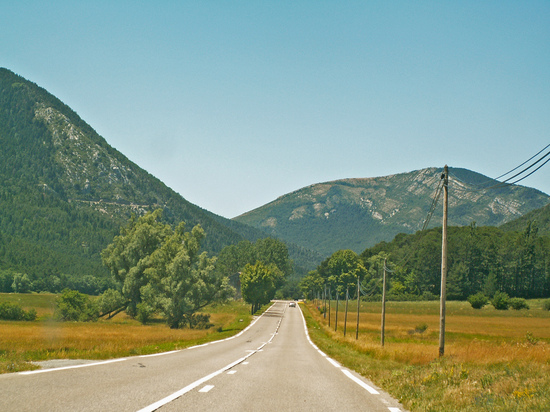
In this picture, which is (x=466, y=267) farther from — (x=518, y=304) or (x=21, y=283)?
(x=21, y=283)

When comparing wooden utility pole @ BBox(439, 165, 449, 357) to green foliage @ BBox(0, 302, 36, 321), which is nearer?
wooden utility pole @ BBox(439, 165, 449, 357)

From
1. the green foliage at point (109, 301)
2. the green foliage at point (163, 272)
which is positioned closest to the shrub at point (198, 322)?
the green foliage at point (163, 272)

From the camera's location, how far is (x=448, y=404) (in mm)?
9602

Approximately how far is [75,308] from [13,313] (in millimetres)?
8734

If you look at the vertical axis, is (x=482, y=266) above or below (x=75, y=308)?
above

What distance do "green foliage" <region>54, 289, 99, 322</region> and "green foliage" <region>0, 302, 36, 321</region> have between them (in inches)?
142

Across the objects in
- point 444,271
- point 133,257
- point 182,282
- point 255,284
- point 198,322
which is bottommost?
point 198,322

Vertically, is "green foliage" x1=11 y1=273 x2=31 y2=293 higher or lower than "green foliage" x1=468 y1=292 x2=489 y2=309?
lower

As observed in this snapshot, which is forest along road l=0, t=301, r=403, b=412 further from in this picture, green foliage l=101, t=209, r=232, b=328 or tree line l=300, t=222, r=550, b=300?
tree line l=300, t=222, r=550, b=300

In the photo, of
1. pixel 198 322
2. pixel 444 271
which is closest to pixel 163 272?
pixel 198 322

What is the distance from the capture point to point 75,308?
259ft

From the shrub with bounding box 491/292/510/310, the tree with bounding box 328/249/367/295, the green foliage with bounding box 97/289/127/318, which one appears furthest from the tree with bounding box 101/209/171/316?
the tree with bounding box 328/249/367/295

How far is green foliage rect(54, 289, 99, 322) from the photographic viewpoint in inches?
3078

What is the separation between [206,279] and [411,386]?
6550 cm
